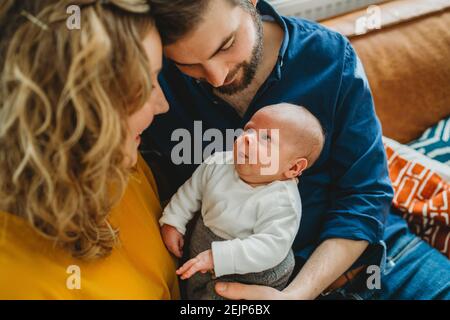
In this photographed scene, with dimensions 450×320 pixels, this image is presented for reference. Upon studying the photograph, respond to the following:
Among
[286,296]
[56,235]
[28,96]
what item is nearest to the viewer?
[28,96]

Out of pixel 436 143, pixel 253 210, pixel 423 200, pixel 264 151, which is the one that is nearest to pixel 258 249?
pixel 253 210

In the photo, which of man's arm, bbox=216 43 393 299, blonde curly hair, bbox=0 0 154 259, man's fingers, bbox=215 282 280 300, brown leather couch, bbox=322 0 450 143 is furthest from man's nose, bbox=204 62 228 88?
brown leather couch, bbox=322 0 450 143

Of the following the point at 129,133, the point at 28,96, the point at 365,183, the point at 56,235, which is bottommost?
the point at 365,183

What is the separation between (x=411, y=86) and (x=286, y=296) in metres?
0.95

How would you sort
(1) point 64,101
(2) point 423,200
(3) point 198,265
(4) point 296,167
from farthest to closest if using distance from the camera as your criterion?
(2) point 423,200
(4) point 296,167
(3) point 198,265
(1) point 64,101

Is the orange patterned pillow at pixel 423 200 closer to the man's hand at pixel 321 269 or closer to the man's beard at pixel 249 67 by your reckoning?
the man's hand at pixel 321 269

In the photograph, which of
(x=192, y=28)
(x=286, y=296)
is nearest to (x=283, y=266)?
(x=286, y=296)

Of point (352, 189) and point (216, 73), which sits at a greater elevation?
point (216, 73)

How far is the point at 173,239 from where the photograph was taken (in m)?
1.17

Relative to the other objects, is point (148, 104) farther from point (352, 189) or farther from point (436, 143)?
point (436, 143)

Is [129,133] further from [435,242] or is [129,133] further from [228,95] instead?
[435,242]

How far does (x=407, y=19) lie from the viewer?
5.73ft

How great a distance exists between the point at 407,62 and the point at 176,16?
3.44 ft
